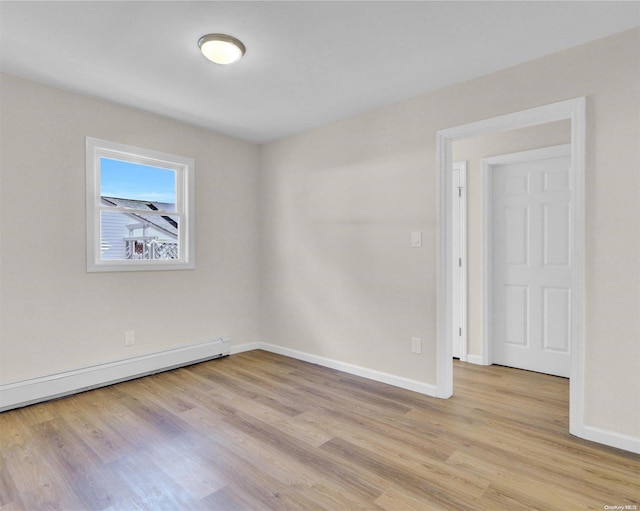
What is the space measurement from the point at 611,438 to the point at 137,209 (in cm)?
388

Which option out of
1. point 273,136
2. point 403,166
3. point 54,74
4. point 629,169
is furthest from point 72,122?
point 629,169

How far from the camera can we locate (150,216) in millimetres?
3453

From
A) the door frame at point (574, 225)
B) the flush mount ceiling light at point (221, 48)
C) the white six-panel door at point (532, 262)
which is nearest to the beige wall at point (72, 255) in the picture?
the flush mount ceiling light at point (221, 48)

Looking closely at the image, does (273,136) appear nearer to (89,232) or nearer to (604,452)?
(89,232)

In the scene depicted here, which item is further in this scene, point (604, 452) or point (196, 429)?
point (196, 429)

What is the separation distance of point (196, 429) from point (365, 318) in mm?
1657

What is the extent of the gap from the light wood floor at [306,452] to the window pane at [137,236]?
117 centimetres

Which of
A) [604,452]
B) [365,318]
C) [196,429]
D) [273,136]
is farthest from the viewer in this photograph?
[273,136]

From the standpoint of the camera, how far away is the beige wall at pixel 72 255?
2623 millimetres

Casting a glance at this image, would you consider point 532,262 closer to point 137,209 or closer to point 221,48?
point 221,48

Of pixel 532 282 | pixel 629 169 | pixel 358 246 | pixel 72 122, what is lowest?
pixel 532 282

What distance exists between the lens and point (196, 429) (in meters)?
2.32

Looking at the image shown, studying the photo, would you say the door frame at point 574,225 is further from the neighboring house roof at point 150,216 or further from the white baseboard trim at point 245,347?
the neighboring house roof at point 150,216

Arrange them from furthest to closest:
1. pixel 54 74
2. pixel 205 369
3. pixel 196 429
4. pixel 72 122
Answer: pixel 205 369, pixel 72 122, pixel 54 74, pixel 196 429
